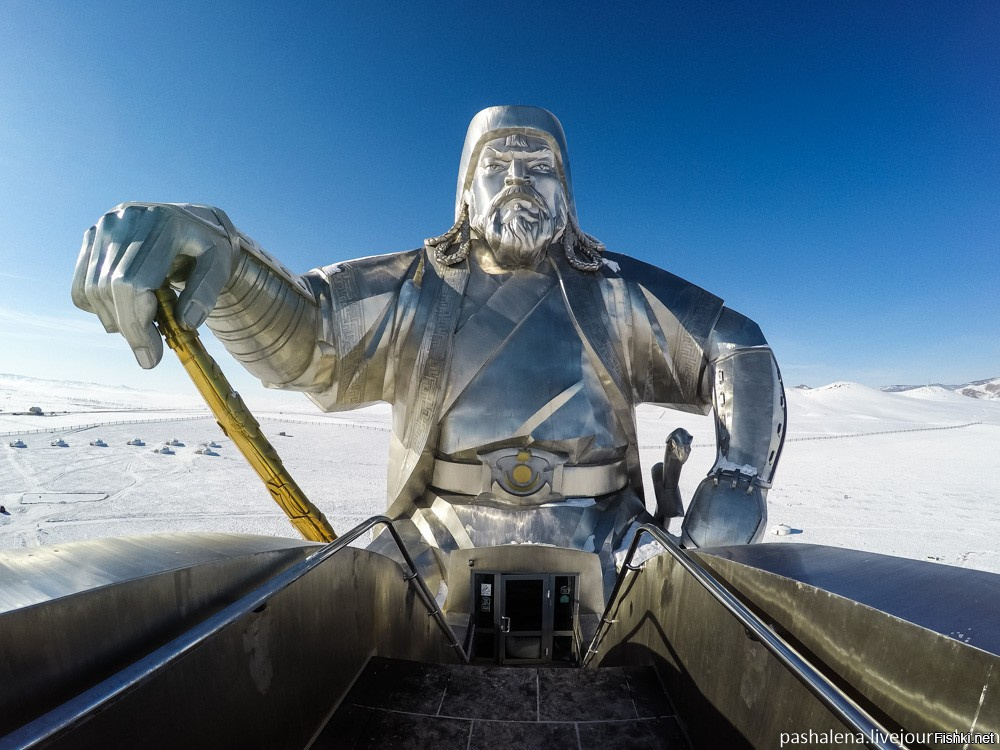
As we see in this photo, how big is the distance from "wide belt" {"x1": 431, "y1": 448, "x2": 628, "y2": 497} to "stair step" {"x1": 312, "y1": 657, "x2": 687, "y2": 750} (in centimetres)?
124

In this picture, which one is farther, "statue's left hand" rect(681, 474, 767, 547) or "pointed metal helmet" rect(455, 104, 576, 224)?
"pointed metal helmet" rect(455, 104, 576, 224)

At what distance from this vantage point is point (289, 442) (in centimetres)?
1706

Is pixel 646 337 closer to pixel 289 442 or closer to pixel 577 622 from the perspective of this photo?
pixel 577 622

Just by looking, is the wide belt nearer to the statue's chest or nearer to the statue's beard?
the statue's chest

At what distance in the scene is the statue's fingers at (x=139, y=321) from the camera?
2.13 meters

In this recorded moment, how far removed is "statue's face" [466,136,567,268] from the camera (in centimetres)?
337

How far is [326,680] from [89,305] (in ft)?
6.01

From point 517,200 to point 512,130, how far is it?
1.90 feet

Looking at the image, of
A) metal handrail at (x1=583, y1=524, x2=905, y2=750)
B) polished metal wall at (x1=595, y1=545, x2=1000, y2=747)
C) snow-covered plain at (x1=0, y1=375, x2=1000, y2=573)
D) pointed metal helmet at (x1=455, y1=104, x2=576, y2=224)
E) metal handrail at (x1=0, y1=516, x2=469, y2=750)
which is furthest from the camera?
snow-covered plain at (x1=0, y1=375, x2=1000, y2=573)

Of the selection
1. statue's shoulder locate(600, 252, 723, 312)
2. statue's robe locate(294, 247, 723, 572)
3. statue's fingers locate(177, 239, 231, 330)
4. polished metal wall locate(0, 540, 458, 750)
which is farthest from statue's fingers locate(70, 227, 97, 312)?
statue's shoulder locate(600, 252, 723, 312)

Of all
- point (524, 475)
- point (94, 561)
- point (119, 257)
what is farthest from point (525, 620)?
point (119, 257)

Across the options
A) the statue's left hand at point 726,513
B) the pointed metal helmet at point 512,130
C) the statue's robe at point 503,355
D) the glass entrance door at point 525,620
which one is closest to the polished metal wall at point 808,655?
the statue's left hand at point 726,513

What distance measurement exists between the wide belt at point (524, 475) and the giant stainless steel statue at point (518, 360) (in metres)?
0.01

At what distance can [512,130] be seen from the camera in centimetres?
355
